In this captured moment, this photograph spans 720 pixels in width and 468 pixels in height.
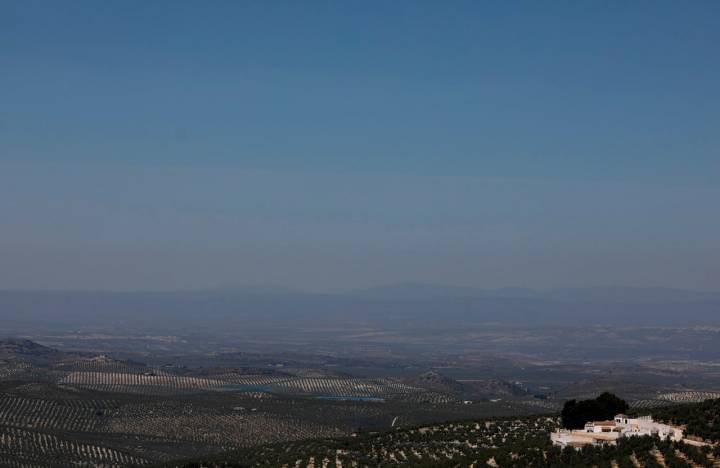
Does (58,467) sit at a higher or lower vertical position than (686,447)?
lower

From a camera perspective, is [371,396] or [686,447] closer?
[686,447]

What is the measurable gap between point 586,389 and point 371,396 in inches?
1247

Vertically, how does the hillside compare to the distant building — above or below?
below

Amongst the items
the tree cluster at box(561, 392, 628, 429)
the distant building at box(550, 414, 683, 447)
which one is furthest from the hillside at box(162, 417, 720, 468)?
the tree cluster at box(561, 392, 628, 429)

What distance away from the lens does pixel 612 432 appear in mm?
54094

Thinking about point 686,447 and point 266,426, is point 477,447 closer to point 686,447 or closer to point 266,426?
point 686,447

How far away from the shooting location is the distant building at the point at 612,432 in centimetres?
5162

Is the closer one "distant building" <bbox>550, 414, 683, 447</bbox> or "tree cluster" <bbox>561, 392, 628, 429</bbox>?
"distant building" <bbox>550, 414, 683, 447</bbox>

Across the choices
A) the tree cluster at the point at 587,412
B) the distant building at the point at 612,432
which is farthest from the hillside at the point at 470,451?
the tree cluster at the point at 587,412

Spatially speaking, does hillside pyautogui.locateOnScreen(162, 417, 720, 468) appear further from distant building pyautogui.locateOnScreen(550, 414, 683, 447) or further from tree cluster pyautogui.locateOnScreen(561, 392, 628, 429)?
tree cluster pyautogui.locateOnScreen(561, 392, 628, 429)

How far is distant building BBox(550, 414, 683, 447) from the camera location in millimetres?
51625

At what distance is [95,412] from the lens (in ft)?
394

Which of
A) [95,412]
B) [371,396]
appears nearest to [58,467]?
[95,412]

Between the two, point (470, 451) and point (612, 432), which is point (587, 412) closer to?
point (612, 432)
